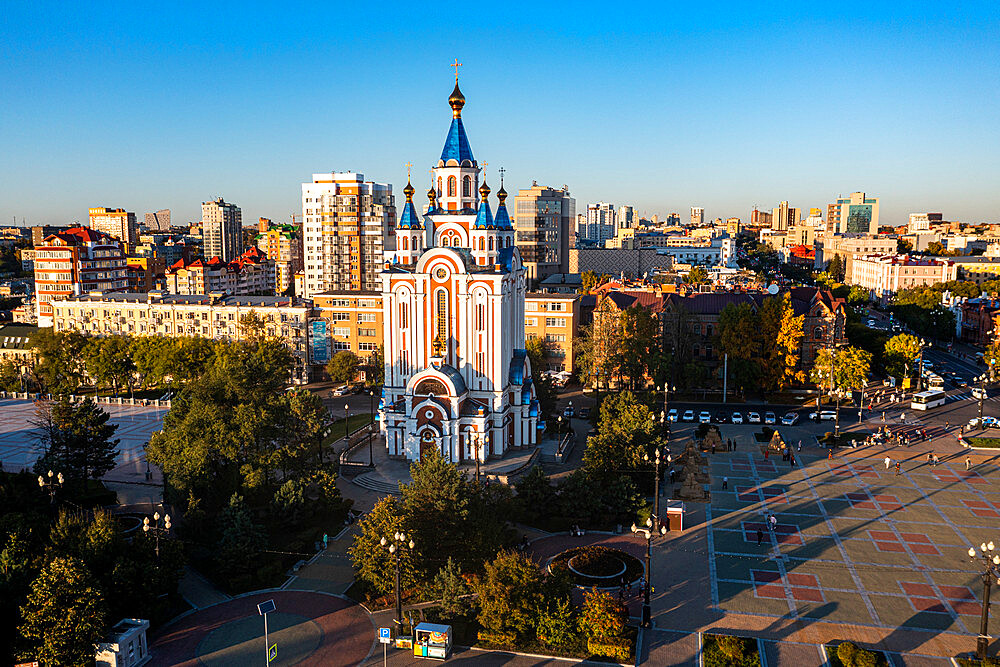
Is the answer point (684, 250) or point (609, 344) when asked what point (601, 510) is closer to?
point (609, 344)

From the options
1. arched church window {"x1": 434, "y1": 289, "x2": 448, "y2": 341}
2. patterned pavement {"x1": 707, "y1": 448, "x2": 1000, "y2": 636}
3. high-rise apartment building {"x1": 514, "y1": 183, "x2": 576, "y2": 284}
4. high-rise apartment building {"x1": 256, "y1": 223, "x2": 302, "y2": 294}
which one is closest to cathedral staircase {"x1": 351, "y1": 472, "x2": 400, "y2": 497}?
arched church window {"x1": 434, "y1": 289, "x2": 448, "y2": 341}

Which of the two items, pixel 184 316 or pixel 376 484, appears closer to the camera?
pixel 376 484

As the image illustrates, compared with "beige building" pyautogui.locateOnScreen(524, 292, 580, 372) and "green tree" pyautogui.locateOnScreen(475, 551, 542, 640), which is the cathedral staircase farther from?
"beige building" pyautogui.locateOnScreen(524, 292, 580, 372)

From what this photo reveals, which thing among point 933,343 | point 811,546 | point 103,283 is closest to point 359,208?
point 103,283

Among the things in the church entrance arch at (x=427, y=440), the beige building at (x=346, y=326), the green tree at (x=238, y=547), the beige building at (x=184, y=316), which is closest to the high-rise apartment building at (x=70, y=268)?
the beige building at (x=184, y=316)

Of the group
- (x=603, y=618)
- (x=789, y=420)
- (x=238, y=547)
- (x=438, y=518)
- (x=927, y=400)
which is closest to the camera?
(x=603, y=618)

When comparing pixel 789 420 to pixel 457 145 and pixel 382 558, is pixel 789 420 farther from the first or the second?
pixel 382 558

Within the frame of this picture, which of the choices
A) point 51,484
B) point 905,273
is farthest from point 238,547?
point 905,273
